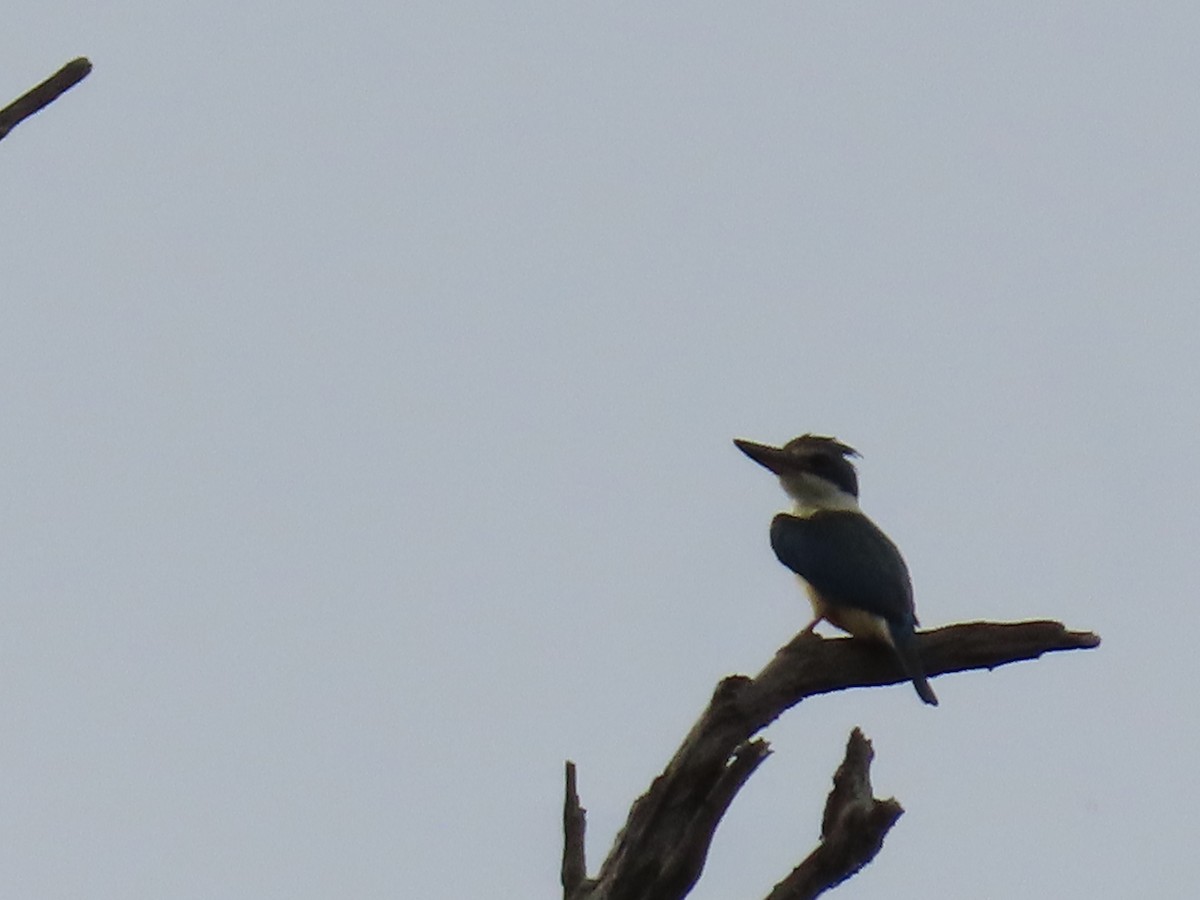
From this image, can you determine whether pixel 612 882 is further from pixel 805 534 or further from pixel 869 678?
pixel 805 534

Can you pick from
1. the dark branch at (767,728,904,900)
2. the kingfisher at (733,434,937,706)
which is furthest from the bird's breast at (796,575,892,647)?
the dark branch at (767,728,904,900)

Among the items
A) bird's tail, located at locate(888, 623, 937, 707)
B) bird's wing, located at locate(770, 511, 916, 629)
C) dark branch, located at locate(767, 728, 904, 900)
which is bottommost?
dark branch, located at locate(767, 728, 904, 900)

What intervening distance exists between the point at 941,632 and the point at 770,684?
1.08 meters

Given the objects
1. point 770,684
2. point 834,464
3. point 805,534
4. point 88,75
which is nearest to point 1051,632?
point 770,684

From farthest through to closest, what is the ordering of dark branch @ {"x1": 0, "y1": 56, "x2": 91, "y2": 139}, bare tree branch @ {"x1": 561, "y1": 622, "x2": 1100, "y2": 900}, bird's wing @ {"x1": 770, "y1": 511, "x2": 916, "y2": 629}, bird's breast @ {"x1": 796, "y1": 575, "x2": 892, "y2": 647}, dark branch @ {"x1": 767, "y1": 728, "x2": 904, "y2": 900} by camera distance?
bird's wing @ {"x1": 770, "y1": 511, "x2": 916, "y2": 629} → bird's breast @ {"x1": 796, "y1": 575, "x2": 892, "y2": 647} → bare tree branch @ {"x1": 561, "y1": 622, "x2": 1100, "y2": 900} → dark branch @ {"x1": 767, "y1": 728, "x2": 904, "y2": 900} → dark branch @ {"x1": 0, "y1": 56, "x2": 91, "y2": 139}

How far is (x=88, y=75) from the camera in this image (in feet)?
18.1

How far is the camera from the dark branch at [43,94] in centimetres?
537

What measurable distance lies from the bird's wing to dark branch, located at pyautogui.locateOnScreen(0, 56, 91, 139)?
4.15 m

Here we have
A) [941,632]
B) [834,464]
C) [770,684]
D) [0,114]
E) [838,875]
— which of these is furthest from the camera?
[834,464]

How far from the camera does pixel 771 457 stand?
395 inches

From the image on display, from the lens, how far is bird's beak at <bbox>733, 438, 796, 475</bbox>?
32.8ft

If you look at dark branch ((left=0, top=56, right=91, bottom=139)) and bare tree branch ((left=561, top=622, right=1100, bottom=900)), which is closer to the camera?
dark branch ((left=0, top=56, right=91, bottom=139))

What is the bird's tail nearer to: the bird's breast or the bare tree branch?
the bird's breast

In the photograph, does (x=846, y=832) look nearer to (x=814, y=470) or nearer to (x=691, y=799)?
(x=691, y=799)
